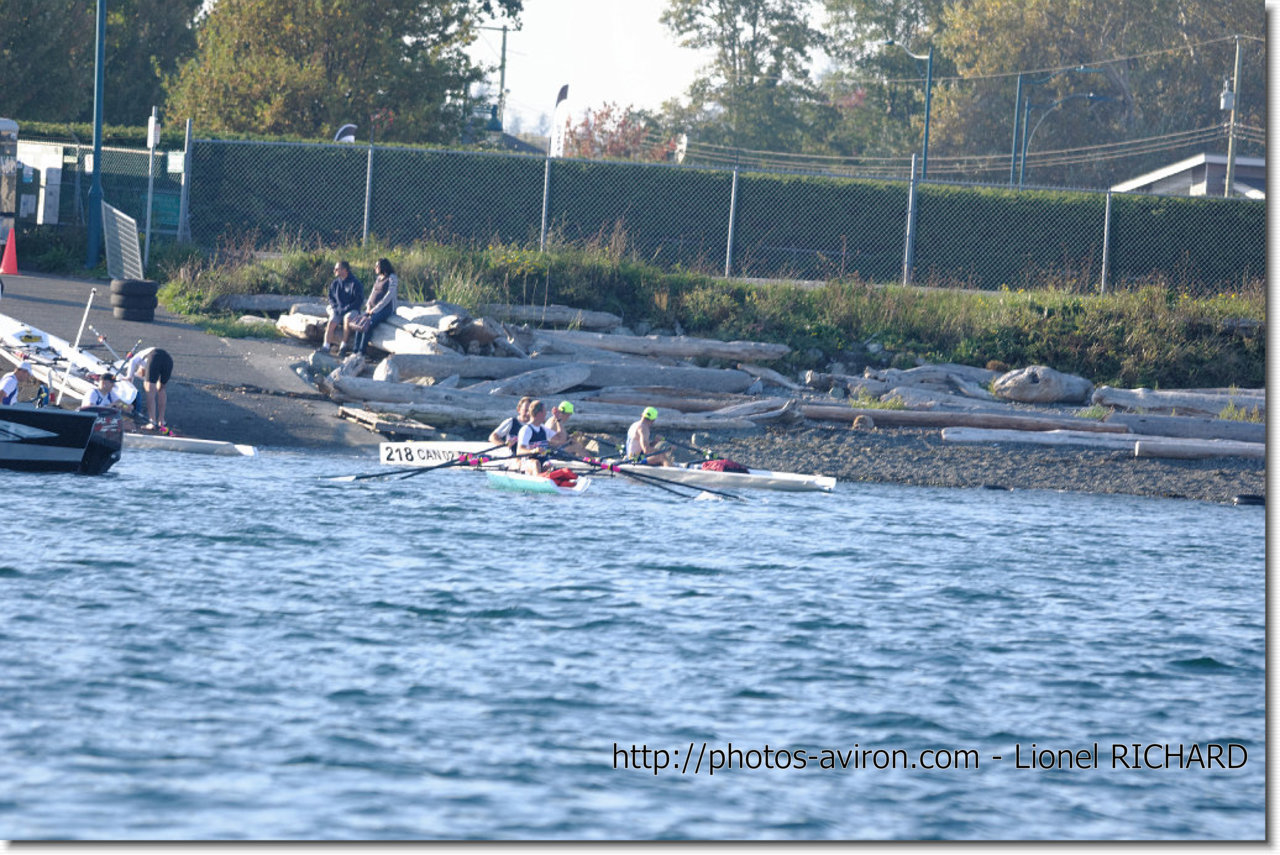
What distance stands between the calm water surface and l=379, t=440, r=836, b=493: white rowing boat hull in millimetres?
422

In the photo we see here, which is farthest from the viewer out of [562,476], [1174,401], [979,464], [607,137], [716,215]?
[607,137]

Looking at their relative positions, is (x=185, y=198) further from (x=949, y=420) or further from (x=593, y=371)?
(x=949, y=420)

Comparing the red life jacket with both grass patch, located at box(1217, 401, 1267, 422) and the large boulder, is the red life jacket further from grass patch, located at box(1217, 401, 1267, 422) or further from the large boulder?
grass patch, located at box(1217, 401, 1267, 422)

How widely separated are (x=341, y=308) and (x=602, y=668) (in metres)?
11.6

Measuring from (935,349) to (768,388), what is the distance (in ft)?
10.9

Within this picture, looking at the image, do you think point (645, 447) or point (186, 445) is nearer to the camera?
point (186, 445)

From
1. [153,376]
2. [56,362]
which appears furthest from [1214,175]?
[56,362]

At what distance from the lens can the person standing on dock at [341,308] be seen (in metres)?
20.5

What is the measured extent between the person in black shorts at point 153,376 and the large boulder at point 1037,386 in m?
11.1

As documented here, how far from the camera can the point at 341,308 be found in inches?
811

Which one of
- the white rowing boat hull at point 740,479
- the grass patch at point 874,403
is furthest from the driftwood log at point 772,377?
the white rowing boat hull at point 740,479

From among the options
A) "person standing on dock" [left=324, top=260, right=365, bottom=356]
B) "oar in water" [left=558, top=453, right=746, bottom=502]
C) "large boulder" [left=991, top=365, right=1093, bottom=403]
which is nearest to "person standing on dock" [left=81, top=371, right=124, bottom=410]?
"person standing on dock" [left=324, top=260, right=365, bottom=356]

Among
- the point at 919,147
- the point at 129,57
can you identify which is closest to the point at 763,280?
the point at 129,57

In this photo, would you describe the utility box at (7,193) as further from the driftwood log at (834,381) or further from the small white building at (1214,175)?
the small white building at (1214,175)
